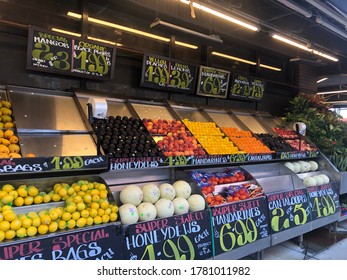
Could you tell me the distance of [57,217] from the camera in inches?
106

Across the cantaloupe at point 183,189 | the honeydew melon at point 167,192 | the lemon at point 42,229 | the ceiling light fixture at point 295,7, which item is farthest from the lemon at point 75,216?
the ceiling light fixture at point 295,7

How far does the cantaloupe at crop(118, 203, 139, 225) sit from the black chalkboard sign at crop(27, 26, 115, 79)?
2.32 meters

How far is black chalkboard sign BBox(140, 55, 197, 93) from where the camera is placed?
16.6ft

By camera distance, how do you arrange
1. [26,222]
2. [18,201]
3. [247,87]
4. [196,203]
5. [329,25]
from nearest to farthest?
[26,222] → [18,201] → [196,203] → [329,25] → [247,87]

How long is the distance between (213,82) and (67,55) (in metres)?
3.13

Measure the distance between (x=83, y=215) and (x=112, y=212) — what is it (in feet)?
1.00

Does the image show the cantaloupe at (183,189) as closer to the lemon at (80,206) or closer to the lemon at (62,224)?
the lemon at (80,206)

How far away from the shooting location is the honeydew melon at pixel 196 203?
362cm

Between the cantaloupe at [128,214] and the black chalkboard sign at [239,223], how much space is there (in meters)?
1.06

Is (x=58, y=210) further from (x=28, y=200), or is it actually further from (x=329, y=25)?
(x=329, y=25)

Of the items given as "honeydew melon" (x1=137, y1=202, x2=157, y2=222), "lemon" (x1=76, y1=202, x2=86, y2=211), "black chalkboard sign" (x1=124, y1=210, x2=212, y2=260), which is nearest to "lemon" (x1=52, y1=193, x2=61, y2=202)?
"lemon" (x1=76, y1=202, x2=86, y2=211)

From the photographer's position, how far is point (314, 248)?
4.82m

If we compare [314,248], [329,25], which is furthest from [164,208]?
[329,25]

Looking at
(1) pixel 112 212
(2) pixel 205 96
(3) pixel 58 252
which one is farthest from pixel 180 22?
(3) pixel 58 252
